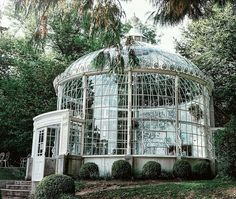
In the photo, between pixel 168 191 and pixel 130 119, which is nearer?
pixel 168 191

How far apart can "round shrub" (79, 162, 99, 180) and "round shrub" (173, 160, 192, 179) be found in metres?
3.10

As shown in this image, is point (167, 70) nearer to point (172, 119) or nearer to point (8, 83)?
point (172, 119)

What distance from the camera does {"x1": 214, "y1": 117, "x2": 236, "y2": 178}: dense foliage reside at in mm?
11164

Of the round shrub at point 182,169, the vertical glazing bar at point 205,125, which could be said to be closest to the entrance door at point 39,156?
the round shrub at point 182,169

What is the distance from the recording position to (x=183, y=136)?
588 inches

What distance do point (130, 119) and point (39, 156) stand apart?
414 cm

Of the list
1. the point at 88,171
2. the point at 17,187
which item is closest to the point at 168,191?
the point at 88,171

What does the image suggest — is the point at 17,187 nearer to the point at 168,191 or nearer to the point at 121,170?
the point at 121,170

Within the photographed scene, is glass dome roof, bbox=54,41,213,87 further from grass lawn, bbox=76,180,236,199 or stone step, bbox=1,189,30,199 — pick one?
stone step, bbox=1,189,30,199

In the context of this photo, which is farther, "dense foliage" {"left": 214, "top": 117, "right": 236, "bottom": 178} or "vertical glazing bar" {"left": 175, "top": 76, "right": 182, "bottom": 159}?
"vertical glazing bar" {"left": 175, "top": 76, "right": 182, "bottom": 159}

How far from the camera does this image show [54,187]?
9773 millimetres

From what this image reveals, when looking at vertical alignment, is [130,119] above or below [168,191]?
above

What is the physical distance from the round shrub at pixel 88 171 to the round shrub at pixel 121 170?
2.40 feet

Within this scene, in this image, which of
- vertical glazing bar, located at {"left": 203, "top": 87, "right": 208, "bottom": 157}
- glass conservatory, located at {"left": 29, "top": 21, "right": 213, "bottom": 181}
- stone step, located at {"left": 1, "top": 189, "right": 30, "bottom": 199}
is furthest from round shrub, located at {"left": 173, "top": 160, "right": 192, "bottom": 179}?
stone step, located at {"left": 1, "top": 189, "right": 30, "bottom": 199}
